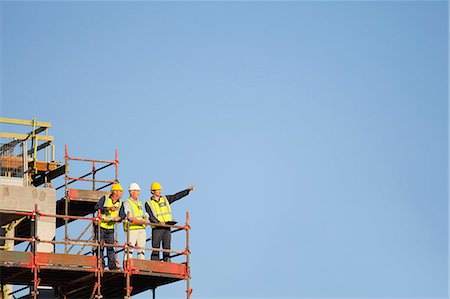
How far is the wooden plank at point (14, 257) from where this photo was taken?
34438 mm

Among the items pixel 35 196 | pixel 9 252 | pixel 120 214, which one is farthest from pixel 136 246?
pixel 35 196

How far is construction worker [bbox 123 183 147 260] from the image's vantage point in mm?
35156

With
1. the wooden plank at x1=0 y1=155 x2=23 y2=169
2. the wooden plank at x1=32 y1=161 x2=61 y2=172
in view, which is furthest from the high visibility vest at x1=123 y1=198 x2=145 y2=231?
the wooden plank at x1=0 y1=155 x2=23 y2=169

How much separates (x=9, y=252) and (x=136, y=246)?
330cm

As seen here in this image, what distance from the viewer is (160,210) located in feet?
118

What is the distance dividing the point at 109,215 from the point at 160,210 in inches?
60.7

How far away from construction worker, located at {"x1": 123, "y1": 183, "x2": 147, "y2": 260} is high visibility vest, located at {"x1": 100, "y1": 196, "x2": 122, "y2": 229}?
0.90 ft

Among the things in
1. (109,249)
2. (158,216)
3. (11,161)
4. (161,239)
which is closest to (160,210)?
(158,216)

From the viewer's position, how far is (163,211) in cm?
3600

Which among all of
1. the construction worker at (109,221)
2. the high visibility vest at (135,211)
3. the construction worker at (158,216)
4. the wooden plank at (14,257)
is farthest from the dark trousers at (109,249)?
the wooden plank at (14,257)

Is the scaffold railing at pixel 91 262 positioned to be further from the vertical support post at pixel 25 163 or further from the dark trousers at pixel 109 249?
the vertical support post at pixel 25 163

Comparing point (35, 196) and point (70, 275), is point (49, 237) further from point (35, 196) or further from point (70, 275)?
point (70, 275)

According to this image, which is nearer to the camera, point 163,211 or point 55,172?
point 163,211

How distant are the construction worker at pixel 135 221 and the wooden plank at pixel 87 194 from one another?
558 centimetres
